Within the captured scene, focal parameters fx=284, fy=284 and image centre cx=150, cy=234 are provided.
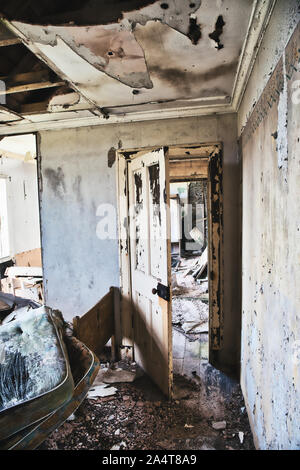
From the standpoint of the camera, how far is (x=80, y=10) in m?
1.41

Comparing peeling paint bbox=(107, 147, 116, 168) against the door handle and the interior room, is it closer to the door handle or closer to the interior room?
the interior room

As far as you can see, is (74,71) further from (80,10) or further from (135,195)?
(135,195)

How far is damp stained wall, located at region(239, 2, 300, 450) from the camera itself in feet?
3.45

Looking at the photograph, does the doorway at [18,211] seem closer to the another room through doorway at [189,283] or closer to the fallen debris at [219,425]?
the another room through doorway at [189,283]

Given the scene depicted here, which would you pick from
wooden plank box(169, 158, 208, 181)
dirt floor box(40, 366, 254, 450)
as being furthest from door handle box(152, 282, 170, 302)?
wooden plank box(169, 158, 208, 181)

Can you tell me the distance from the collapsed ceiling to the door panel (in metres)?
0.58

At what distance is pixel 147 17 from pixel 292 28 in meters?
0.76

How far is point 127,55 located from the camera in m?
1.81

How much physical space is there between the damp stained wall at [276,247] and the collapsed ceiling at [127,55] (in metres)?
0.25

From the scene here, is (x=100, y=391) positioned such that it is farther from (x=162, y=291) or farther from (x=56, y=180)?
(x=56, y=180)

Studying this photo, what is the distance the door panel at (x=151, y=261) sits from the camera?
2.48 meters

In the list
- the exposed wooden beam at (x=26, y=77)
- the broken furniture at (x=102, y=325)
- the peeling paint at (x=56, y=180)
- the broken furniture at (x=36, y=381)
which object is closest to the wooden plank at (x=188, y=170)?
the peeling paint at (x=56, y=180)
